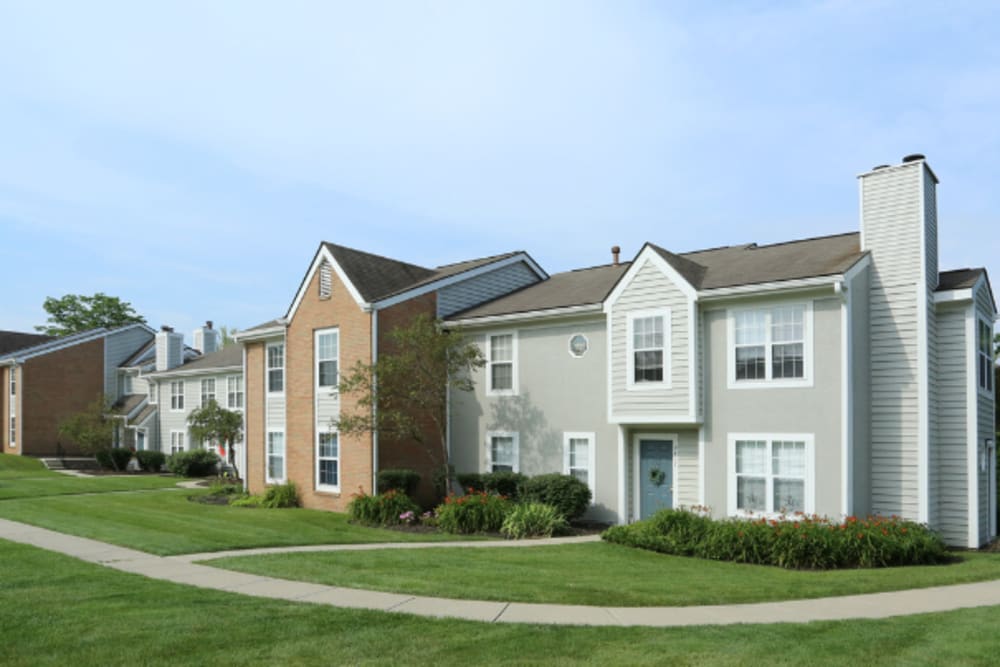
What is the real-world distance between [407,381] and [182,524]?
6.25 metres

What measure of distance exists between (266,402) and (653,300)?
43.6 ft

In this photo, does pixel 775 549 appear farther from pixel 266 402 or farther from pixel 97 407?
pixel 97 407

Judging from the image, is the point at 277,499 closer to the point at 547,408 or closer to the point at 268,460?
the point at 268,460

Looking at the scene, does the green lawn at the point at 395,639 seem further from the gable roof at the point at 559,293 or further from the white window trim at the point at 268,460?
the white window trim at the point at 268,460

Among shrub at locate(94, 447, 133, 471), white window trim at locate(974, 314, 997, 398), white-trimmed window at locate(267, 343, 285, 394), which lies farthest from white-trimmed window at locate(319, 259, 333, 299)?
shrub at locate(94, 447, 133, 471)

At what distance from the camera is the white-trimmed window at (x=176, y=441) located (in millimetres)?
39844

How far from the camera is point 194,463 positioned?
3556 cm

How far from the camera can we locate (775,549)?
13547 mm

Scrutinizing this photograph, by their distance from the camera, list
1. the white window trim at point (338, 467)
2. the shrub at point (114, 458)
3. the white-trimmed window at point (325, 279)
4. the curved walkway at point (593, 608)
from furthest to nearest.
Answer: the shrub at point (114, 458) < the white-trimmed window at point (325, 279) < the white window trim at point (338, 467) < the curved walkway at point (593, 608)

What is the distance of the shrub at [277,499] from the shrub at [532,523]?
319 inches

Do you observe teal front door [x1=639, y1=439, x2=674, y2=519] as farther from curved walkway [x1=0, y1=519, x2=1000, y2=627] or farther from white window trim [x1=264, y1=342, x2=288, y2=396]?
white window trim [x1=264, y1=342, x2=288, y2=396]

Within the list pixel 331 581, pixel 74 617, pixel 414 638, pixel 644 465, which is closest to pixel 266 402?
pixel 644 465

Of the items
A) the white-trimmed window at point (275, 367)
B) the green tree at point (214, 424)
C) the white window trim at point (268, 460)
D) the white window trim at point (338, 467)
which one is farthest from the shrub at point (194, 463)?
the white window trim at point (338, 467)

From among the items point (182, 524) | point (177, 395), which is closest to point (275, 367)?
point (182, 524)
